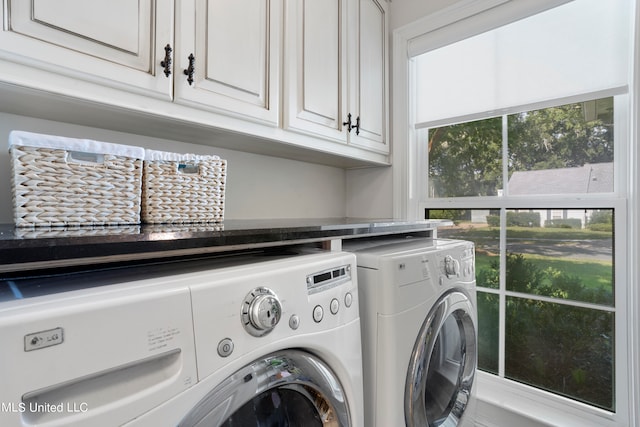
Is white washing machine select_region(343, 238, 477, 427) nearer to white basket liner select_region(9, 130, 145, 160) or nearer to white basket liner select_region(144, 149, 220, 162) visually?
white basket liner select_region(144, 149, 220, 162)

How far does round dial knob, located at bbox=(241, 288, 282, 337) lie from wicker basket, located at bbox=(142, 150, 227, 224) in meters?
0.45

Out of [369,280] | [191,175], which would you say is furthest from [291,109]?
[369,280]

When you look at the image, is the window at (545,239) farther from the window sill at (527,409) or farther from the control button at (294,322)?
the control button at (294,322)

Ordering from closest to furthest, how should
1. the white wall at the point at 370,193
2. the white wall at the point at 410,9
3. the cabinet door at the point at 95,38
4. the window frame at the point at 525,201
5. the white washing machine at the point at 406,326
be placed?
1. the cabinet door at the point at 95,38
2. the white washing machine at the point at 406,326
3. the window frame at the point at 525,201
4. the white wall at the point at 410,9
5. the white wall at the point at 370,193

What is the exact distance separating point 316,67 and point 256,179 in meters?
0.61

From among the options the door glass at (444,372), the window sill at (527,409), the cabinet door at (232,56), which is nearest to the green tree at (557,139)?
the door glass at (444,372)

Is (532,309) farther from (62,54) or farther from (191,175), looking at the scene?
(62,54)

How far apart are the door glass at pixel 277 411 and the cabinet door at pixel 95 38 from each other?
83 cm

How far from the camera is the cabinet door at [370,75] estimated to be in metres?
1.59

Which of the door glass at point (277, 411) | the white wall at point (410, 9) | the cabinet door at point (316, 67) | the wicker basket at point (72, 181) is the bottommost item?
the door glass at point (277, 411)

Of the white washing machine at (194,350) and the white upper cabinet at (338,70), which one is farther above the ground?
the white upper cabinet at (338,70)

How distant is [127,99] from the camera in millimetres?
846

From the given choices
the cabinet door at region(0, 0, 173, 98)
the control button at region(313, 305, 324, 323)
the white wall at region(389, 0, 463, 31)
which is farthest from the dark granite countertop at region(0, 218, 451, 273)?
the white wall at region(389, 0, 463, 31)

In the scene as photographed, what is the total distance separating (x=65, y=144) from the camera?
67 cm
